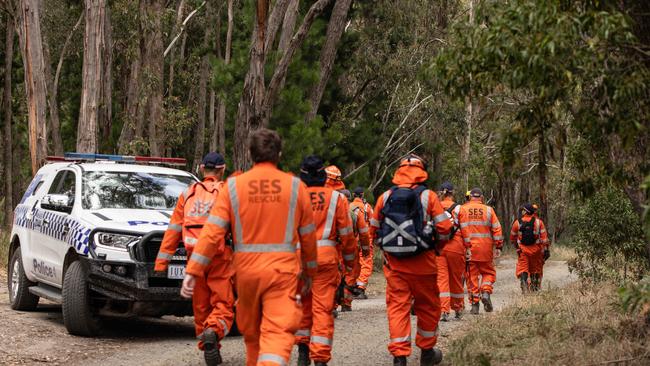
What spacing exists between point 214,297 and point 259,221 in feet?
9.42

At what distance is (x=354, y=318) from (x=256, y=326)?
772 cm

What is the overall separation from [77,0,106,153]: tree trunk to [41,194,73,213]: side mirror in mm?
8347

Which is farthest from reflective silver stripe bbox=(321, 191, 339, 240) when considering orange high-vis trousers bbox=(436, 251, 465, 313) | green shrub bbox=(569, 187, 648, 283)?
green shrub bbox=(569, 187, 648, 283)

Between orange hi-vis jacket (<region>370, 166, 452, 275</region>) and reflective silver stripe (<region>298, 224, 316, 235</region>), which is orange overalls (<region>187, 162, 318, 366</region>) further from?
orange hi-vis jacket (<region>370, 166, 452, 275</region>)

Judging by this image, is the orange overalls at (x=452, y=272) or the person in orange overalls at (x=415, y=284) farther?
the orange overalls at (x=452, y=272)

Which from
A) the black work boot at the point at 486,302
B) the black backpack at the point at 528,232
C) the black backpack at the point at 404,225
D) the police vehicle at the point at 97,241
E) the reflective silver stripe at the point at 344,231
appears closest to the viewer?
the black backpack at the point at 404,225

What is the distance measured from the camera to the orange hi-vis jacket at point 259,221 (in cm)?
677

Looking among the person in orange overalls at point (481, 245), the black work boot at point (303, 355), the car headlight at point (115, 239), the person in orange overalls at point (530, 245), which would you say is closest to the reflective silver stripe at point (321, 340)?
the black work boot at point (303, 355)

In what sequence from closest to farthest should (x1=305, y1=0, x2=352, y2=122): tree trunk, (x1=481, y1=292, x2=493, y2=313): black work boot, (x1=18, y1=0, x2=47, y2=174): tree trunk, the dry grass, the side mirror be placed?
1. the dry grass
2. the side mirror
3. (x1=481, y1=292, x2=493, y2=313): black work boot
4. (x1=18, y1=0, x2=47, y2=174): tree trunk
5. (x1=305, y1=0, x2=352, y2=122): tree trunk

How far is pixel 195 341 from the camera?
11.8 m

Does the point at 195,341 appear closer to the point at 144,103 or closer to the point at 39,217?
the point at 39,217

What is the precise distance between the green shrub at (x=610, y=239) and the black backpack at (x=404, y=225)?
26.6 feet

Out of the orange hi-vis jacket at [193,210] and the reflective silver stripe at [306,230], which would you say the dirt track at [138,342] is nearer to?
the orange hi-vis jacket at [193,210]

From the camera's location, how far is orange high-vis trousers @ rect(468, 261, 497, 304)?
15664 mm
